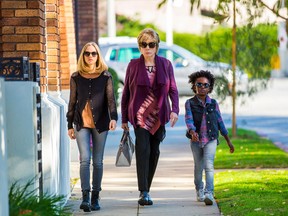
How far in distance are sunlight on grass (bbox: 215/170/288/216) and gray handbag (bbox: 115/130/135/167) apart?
106cm

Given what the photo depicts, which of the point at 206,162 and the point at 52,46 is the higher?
the point at 52,46

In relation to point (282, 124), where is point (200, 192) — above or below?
above

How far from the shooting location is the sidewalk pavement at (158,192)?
1071 cm

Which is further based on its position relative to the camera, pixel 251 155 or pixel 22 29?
pixel 251 155

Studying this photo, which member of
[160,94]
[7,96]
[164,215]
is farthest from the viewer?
[160,94]

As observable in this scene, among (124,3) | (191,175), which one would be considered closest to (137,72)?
(191,175)

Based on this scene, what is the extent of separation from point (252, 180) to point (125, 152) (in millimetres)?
2562

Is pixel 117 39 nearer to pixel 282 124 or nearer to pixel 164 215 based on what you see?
pixel 282 124

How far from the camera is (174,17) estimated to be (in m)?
65.5

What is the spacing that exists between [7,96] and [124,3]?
183 ft

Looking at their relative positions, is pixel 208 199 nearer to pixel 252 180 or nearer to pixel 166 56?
pixel 252 180

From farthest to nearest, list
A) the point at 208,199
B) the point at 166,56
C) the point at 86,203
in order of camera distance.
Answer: the point at 166,56 → the point at 208,199 → the point at 86,203

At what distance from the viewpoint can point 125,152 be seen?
11.0m

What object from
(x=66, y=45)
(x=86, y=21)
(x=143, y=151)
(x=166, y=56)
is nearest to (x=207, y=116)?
(x=143, y=151)
